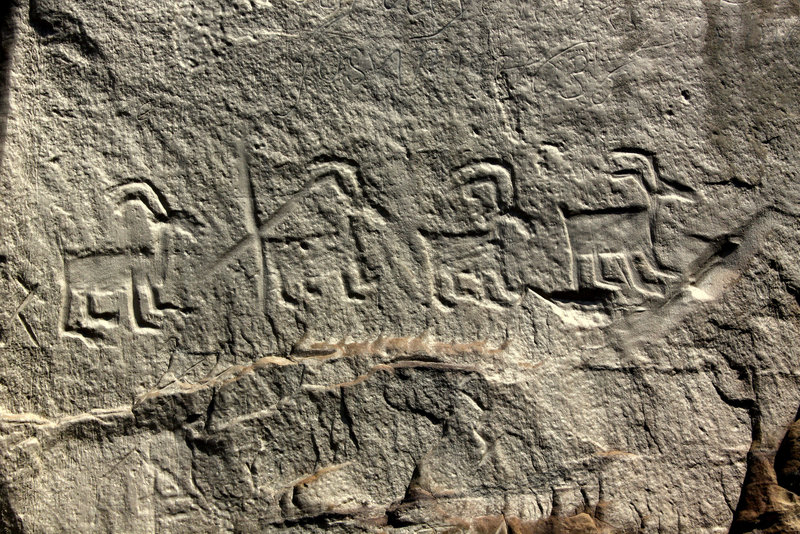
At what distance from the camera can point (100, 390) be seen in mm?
1903

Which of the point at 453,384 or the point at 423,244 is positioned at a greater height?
the point at 423,244

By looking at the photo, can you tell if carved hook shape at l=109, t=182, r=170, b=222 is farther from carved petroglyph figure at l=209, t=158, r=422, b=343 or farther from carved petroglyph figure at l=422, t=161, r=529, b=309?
carved petroglyph figure at l=422, t=161, r=529, b=309

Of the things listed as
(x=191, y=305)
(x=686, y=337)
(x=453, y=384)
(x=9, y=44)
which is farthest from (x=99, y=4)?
(x=686, y=337)

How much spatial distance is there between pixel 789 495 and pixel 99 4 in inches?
100

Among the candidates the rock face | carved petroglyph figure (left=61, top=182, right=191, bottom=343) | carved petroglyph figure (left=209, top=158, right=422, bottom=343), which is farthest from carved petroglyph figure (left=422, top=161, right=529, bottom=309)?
carved petroglyph figure (left=61, top=182, right=191, bottom=343)

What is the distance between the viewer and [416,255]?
195cm

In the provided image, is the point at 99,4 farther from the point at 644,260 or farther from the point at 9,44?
the point at 644,260

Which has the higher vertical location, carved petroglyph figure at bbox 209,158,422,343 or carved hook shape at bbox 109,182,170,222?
carved hook shape at bbox 109,182,170,222

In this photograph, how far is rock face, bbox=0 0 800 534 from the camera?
1.92 metres

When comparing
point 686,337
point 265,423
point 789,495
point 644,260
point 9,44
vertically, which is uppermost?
point 9,44

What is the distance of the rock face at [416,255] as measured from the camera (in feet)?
6.29

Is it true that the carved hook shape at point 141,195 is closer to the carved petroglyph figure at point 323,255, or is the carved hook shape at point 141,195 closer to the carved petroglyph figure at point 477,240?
the carved petroglyph figure at point 323,255

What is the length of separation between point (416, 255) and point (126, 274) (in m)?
0.86

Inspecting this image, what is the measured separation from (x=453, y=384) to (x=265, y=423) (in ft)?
1.88
